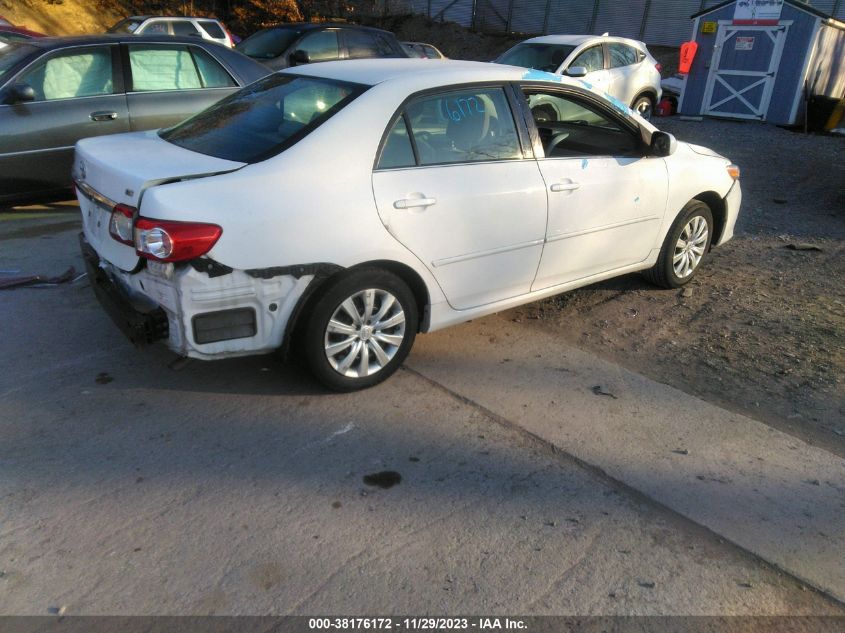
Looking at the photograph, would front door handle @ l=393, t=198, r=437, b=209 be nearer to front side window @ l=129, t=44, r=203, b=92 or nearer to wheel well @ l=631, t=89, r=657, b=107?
front side window @ l=129, t=44, r=203, b=92

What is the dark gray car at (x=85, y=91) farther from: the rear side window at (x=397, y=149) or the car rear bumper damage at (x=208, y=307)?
the rear side window at (x=397, y=149)

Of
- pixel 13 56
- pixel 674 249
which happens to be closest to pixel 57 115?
pixel 13 56

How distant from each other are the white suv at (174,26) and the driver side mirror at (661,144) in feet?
40.8

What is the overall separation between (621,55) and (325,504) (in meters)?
12.0

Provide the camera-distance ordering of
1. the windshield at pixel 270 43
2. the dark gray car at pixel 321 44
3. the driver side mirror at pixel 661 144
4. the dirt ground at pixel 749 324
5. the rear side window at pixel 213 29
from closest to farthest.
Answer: the dirt ground at pixel 749 324 → the driver side mirror at pixel 661 144 → the dark gray car at pixel 321 44 → the windshield at pixel 270 43 → the rear side window at pixel 213 29

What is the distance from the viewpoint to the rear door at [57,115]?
6.30 meters

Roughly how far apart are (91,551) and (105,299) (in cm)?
145

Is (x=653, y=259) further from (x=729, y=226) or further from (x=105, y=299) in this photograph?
(x=105, y=299)

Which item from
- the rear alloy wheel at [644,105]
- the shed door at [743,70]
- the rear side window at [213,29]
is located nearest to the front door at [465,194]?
the rear alloy wheel at [644,105]

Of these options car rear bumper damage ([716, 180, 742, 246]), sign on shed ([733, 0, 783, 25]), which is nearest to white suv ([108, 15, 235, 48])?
sign on shed ([733, 0, 783, 25])

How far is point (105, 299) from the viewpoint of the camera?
365cm

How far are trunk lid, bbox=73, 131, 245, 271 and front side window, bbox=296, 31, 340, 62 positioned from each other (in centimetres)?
786

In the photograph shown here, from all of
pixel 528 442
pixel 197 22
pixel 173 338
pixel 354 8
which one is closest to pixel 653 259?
pixel 528 442

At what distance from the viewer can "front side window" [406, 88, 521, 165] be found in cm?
381
